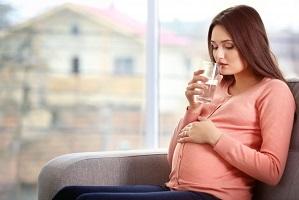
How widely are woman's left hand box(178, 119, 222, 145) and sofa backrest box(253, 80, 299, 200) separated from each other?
28cm

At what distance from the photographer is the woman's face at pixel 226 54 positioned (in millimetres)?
1663

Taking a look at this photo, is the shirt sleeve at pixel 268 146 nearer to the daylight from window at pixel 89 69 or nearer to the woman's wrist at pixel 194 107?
the woman's wrist at pixel 194 107

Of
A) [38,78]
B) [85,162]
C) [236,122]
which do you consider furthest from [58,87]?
[236,122]

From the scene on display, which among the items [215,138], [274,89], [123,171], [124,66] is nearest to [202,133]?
[215,138]

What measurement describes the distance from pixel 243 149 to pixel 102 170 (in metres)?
0.55

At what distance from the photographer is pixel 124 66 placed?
2.68 meters

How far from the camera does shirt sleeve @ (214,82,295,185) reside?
152cm

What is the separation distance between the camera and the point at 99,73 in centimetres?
265

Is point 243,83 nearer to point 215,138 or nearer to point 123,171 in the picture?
point 215,138

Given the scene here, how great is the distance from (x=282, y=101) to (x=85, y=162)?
0.70 metres

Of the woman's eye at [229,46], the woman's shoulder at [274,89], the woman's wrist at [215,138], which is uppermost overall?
the woman's eye at [229,46]

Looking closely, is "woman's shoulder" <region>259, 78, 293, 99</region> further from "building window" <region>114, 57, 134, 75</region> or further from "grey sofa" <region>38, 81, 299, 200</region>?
"building window" <region>114, 57, 134, 75</region>

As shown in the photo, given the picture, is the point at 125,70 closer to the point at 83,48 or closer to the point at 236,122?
the point at 83,48

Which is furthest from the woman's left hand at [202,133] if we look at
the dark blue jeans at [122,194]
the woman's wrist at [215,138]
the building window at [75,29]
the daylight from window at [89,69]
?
the building window at [75,29]
